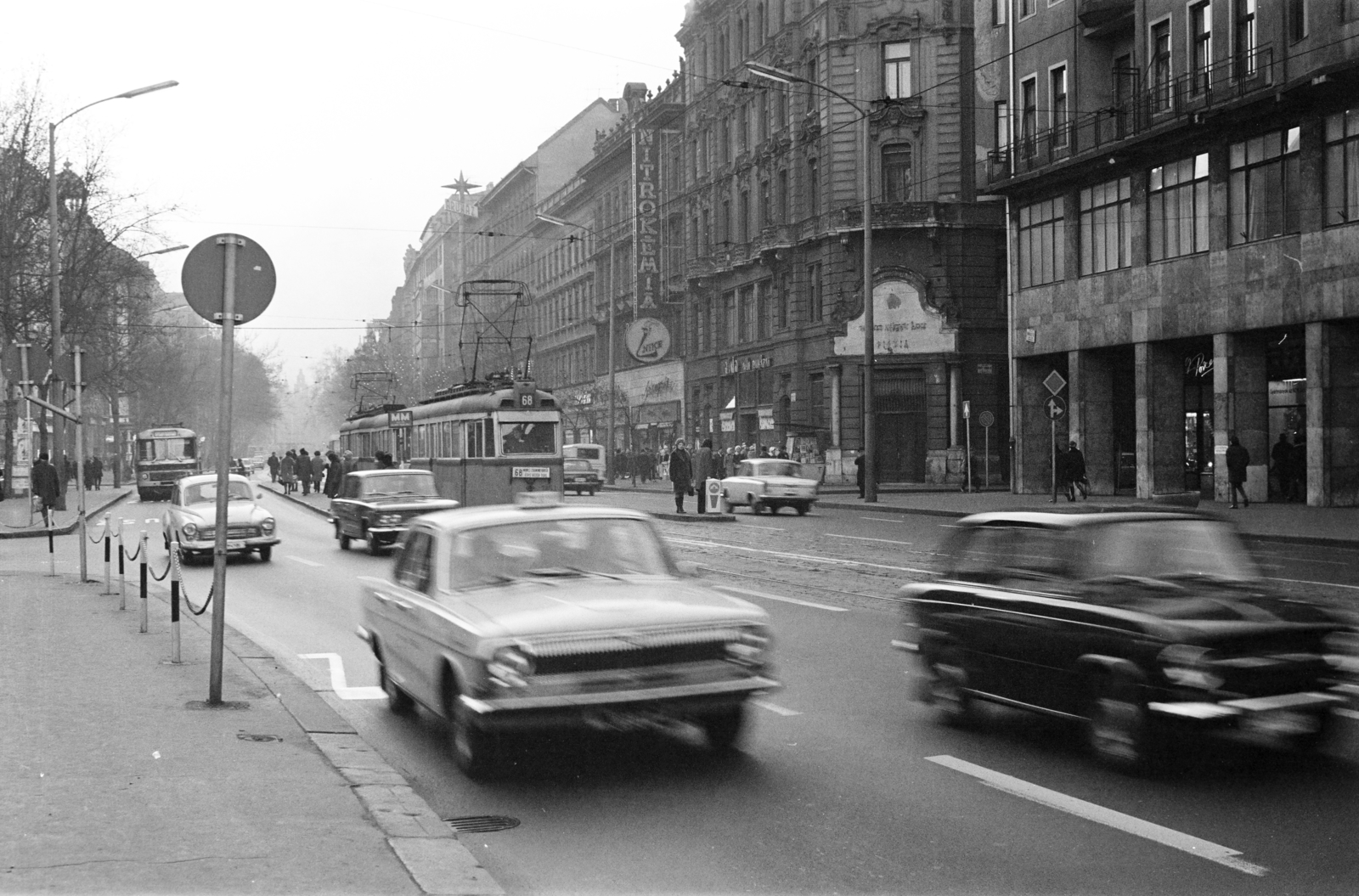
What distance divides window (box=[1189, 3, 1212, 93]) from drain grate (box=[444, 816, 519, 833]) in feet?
105

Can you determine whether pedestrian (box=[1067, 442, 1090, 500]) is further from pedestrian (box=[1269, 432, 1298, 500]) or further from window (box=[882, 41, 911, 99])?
window (box=[882, 41, 911, 99])

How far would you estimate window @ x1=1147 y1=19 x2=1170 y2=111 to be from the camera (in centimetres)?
3619

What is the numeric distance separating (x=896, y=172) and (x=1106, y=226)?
46.4 feet

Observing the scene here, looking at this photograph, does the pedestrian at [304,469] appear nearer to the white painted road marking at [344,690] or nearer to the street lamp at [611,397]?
the street lamp at [611,397]

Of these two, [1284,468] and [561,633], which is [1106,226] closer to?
[1284,468]

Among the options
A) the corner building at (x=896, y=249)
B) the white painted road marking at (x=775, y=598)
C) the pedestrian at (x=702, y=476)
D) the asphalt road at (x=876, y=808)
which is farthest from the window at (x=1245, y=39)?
the asphalt road at (x=876, y=808)

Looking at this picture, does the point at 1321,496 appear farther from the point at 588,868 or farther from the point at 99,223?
the point at 99,223

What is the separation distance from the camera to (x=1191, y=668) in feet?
22.8

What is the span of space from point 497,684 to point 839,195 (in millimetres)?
46791

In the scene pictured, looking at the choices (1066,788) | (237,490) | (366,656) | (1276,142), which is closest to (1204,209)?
(1276,142)

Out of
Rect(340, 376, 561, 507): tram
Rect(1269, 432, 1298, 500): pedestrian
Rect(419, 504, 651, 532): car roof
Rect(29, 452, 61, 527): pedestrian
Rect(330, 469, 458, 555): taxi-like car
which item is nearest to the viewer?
Rect(419, 504, 651, 532): car roof

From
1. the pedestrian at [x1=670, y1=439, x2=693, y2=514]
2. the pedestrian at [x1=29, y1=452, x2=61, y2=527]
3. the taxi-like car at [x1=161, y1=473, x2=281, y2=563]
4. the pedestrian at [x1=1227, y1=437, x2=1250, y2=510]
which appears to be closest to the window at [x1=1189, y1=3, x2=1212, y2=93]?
the pedestrian at [x1=1227, y1=437, x2=1250, y2=510]

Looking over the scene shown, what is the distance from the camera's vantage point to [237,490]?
25453 mm

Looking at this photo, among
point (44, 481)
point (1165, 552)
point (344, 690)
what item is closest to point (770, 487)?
point (44, 481)
